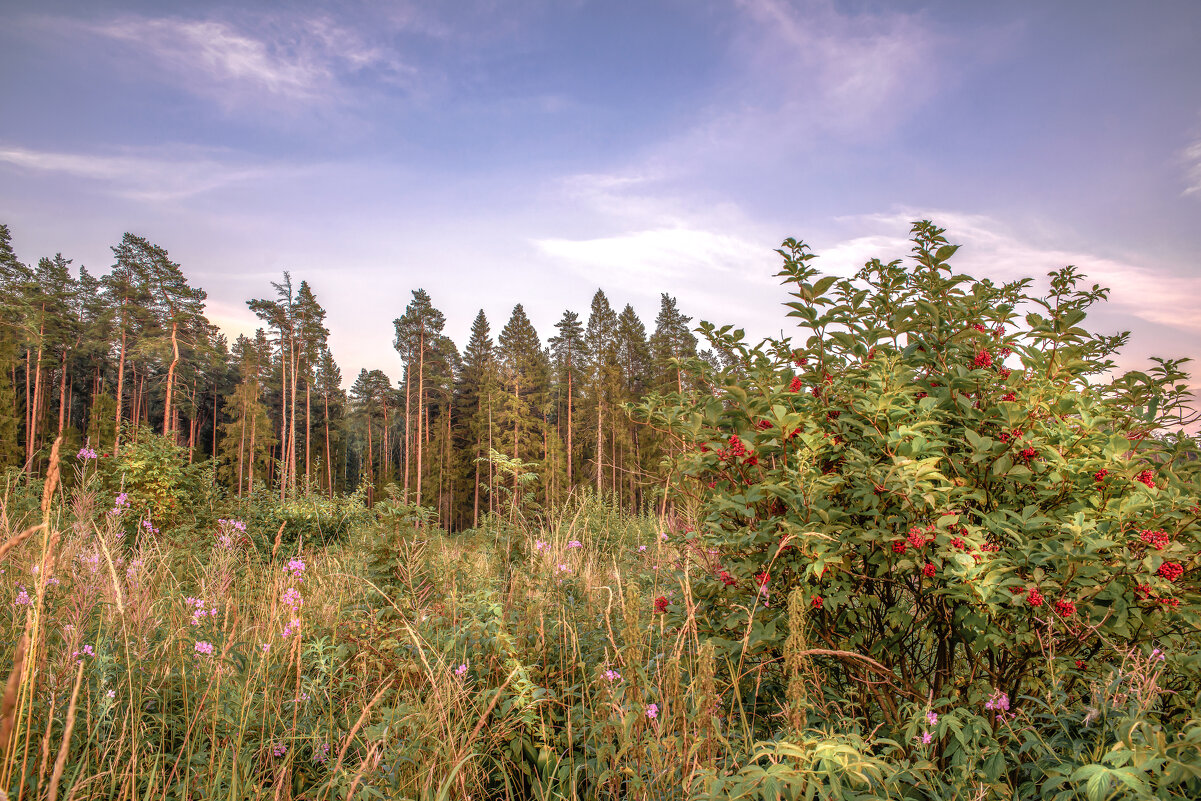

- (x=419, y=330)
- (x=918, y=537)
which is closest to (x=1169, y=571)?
(x=918, y=537)

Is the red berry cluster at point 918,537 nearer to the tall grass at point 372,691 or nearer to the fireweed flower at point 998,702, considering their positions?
the fireweed flower at point 998,702

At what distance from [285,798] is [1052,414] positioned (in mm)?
2852

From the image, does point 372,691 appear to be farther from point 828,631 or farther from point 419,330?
point 419,330

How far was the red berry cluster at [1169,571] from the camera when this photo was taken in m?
1.64

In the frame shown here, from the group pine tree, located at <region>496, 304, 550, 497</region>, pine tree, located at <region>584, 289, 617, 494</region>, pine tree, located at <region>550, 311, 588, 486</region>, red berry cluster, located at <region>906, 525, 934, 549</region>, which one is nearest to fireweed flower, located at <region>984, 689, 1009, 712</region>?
red berry cluster, located at <region>906, 525, 934, 549</region>

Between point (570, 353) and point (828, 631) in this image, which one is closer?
point (828, 631)

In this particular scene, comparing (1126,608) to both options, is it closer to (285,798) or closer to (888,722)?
(888,722)

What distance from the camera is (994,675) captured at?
6.36ft

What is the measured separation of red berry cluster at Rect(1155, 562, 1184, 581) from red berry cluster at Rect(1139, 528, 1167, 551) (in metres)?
0.06

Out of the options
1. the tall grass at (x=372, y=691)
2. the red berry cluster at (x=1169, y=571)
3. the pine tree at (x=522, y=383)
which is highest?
the pine tree at (x=522, y=383)

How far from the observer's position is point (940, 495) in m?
1.70

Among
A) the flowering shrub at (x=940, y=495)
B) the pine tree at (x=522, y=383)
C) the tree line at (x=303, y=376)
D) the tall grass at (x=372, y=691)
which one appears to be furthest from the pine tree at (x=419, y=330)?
the flowering shrub at (x=940, y=495)

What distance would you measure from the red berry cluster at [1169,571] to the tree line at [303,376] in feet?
78.5

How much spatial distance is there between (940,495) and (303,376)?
1710 inches
